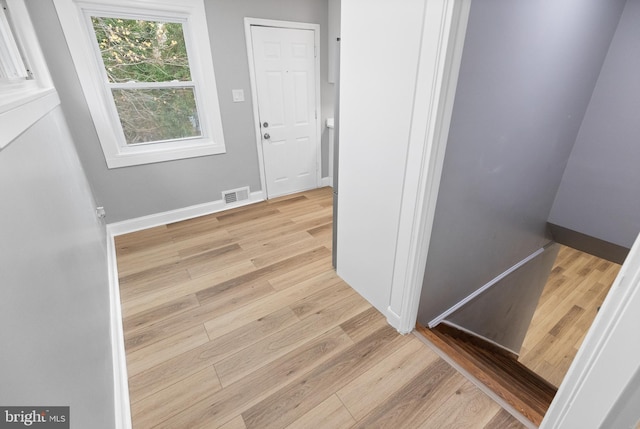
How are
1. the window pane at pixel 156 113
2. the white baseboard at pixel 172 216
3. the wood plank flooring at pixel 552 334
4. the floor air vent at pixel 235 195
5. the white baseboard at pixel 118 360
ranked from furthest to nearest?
the floor air vent at pixel 235 195, the white baseboard at pixel 172 216, the window pane at pixel 156 113, the wood plank flooring at pixel 552 334, the white baseboard at pixel 118 360

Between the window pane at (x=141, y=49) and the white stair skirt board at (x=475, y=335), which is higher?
the window pane at (x=141, y=49)

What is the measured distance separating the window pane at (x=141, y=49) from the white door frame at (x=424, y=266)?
2536 millimetres

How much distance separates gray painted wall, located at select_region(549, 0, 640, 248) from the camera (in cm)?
214

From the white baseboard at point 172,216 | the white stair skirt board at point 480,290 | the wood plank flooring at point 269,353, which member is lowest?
the white stair skirt board at point 480,290

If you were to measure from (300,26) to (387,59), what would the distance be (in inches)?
91.6

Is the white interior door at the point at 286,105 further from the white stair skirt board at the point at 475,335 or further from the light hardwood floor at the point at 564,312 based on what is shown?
the light hardwood floor at the point at 564,312

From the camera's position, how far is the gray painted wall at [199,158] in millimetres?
2266

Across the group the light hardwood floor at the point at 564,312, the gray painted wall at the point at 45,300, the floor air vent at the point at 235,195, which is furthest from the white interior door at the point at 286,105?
the light hardwood floor at the point at 564,312

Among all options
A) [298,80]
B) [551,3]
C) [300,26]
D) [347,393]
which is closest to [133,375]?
[347,393]

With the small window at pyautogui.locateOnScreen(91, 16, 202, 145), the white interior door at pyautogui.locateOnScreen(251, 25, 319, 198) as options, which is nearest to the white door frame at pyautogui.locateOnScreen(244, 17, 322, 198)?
the white interior door at pyautogui.locateOnScreen(251, 25, 319, 198)

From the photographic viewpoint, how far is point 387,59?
52.3 inches

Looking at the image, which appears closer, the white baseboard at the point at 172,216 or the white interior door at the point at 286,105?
the white baseboard at the point at 172,216

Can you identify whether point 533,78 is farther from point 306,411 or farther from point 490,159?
point 306,411

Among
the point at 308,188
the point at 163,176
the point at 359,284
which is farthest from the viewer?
the point at 308,188
